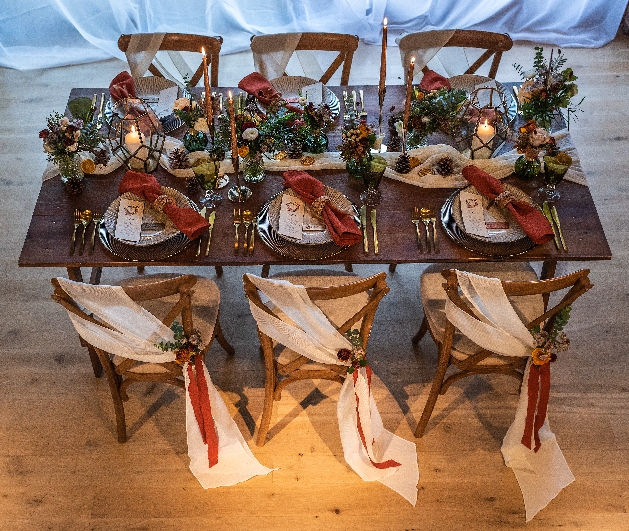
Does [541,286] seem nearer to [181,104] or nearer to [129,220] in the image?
[129,220]

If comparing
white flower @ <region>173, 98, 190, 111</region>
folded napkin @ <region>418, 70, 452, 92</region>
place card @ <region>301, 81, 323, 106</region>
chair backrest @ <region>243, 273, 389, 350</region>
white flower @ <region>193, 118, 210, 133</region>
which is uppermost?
folded napkin @ <region>418, 70, 452, 92</region>

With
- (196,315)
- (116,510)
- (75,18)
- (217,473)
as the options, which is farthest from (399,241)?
(75,18)

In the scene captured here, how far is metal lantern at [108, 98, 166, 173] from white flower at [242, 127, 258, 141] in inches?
14.9

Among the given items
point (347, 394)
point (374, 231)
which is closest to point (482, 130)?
point (374, 231)

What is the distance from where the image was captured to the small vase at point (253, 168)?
8.39ft

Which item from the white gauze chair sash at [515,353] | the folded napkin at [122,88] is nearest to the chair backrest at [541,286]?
the white gauze chair sash at [515,353]

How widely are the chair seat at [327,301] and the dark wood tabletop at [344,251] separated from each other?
9.1 inches

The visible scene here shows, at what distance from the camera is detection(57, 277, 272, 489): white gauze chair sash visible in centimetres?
211

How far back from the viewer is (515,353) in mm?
2354

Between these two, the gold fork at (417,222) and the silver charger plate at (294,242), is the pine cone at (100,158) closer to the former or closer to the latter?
the silver charger plate at (294,242)

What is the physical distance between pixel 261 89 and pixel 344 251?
90 cm

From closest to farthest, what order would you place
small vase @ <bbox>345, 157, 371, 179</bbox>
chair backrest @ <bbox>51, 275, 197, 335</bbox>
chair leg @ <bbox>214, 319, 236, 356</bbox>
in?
1. chair backrest @ <bbox>51, 275, 197, 335</bbox>
2. small vase @ <bbox>345, 157, 371, 179</bbox>
3. chair leg @ <bbox>214, 319, 236, 356</bbox>

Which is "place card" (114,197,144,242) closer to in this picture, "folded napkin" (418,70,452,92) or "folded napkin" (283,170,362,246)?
"folded napkin" (283,170,362,246)

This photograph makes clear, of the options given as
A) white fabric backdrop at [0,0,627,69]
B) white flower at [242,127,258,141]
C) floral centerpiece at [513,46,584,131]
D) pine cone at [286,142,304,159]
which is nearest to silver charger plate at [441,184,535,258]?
floral centerpiece at [513,46,584,131]
